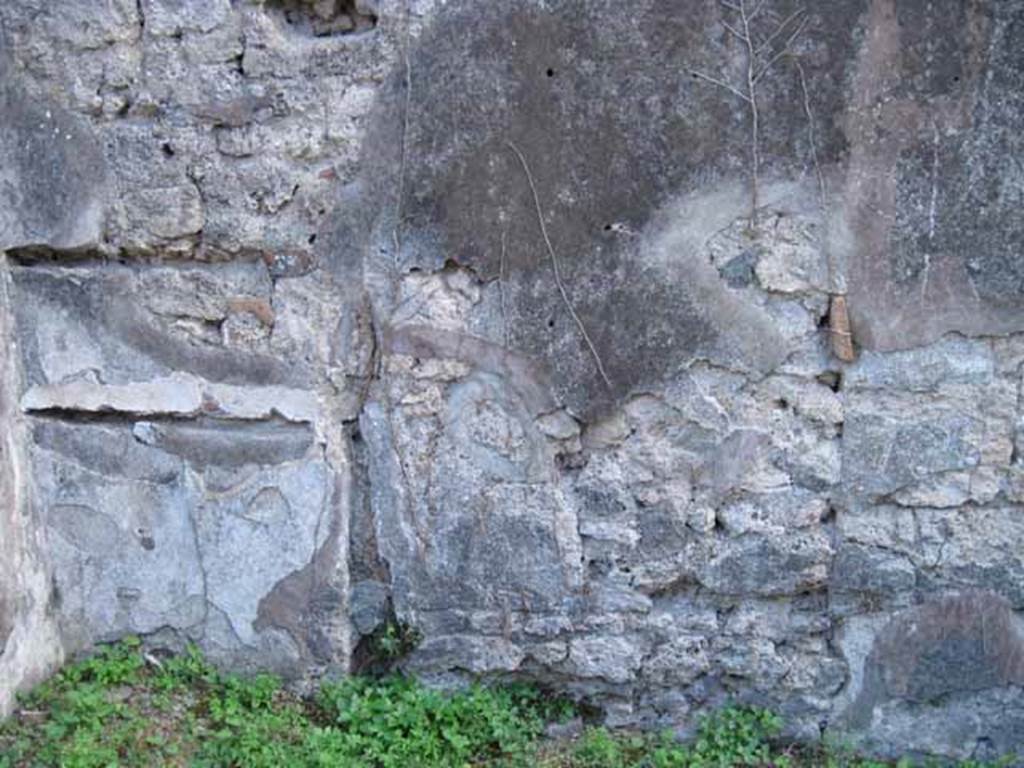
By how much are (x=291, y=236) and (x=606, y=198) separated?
0.81 m

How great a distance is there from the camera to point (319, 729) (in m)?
2.94

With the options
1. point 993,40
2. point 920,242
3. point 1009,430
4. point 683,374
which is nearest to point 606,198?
point 683,374

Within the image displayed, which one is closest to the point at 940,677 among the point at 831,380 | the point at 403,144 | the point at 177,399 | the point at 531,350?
the point at 831,380

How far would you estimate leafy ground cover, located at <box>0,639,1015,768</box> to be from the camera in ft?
9.35

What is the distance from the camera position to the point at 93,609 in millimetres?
3156

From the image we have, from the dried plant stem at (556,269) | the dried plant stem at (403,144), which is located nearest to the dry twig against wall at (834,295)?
the dried plant stem at (556,269)

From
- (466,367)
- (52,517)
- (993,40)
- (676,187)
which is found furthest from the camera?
(52,517)

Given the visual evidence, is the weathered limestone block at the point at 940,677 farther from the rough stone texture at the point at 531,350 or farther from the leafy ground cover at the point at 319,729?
the leafy ground cover at the point at 319,729

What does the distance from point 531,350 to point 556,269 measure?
0.22m

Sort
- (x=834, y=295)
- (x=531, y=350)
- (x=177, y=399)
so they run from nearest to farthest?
(x=834, y=295), (x=531, y=350), (x=177, y=399)

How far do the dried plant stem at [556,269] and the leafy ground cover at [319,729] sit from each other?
96cm

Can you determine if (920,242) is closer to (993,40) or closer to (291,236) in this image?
(993,40)

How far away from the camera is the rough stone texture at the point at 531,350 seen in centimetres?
267

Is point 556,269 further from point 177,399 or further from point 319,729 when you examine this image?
point 319,729
